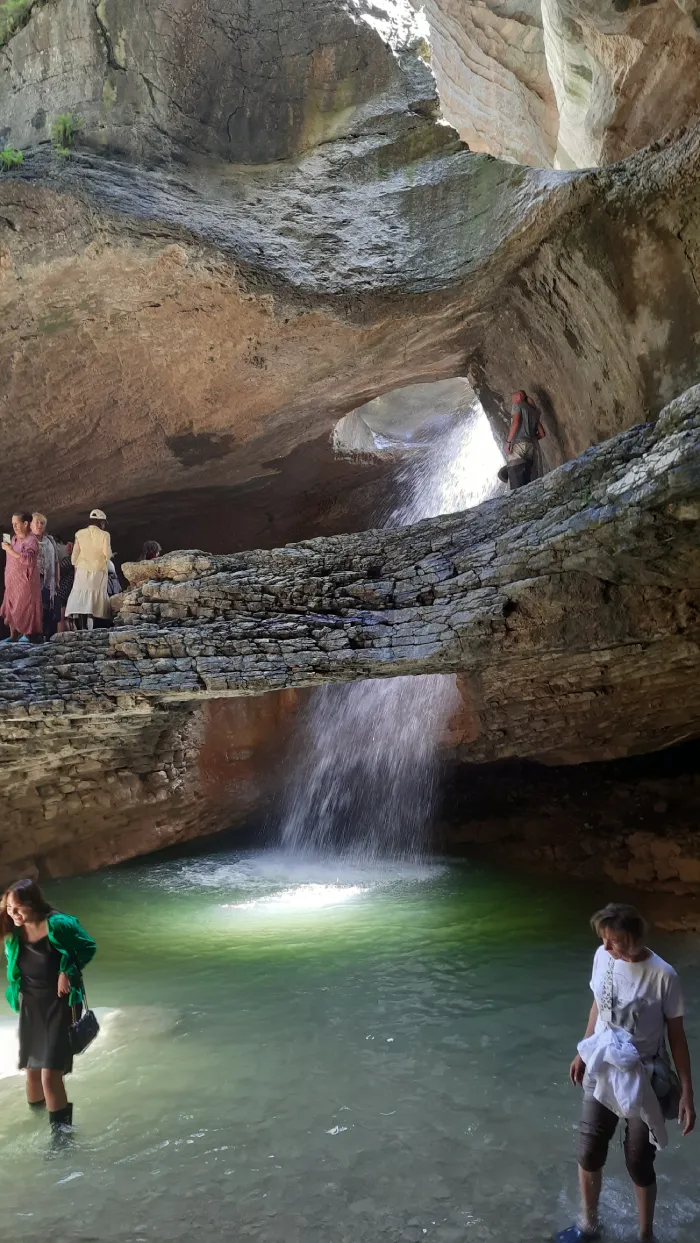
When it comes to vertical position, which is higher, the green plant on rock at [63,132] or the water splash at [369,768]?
the green plant on rock at [63,132]

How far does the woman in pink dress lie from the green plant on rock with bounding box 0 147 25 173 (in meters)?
4.39

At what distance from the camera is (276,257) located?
10.3 meters

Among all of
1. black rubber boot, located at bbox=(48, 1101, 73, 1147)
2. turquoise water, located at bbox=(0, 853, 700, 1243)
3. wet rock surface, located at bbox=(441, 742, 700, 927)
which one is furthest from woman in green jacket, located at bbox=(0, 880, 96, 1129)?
wet rock surface, located at bbox=(441, 742, 700, 927)

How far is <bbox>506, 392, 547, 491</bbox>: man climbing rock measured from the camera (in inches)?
405

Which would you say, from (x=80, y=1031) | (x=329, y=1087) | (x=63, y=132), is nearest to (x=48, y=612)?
(x=63, y=132)

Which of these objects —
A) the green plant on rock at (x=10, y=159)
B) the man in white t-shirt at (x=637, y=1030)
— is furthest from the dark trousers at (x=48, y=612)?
the man in white t-shirt at (x=637, y=1030)

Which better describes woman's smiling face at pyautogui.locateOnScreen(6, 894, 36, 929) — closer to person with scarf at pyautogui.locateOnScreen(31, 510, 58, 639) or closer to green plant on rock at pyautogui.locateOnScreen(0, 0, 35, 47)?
person with scarf at pyautogui.locateOnScreen(31, 510, 58, 639)

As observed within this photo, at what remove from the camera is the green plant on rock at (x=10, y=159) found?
9773 millimetres

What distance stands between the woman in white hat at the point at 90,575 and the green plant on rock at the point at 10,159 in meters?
4.53

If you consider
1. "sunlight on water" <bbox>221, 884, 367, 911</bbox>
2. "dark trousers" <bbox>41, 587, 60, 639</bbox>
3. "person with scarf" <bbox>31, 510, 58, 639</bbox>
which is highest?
"person with scarf" <bbox>31, 510, 58, 639</bbox>

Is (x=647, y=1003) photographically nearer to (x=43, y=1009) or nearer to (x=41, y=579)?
(x=43, y=1009)

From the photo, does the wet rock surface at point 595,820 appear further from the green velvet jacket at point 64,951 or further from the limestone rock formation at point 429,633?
the green velvet jacket at point 64,951

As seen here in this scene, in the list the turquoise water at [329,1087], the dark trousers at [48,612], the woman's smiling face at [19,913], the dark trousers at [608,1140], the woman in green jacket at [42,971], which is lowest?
the turquoise water at [329,1087]

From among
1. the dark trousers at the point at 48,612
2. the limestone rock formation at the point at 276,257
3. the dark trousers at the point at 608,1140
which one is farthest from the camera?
the dark trousers at the point at 48,612
